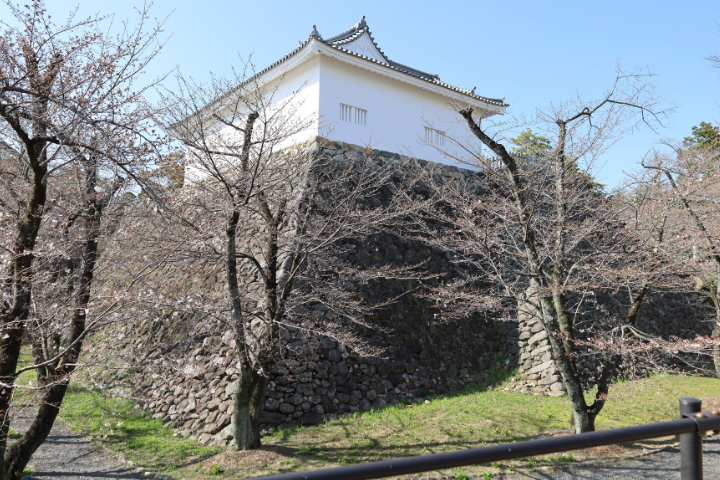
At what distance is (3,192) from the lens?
6.36 m

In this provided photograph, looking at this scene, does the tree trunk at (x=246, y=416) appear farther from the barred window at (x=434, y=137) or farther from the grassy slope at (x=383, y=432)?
the barred window at (x=434, y=137)

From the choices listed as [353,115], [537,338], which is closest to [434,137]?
[353,115]

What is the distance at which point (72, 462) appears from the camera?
21.4 ft

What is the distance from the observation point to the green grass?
20.7 ft

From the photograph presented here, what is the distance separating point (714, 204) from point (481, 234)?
587 centimetres

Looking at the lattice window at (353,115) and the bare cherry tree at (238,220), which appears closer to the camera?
the bare cherry tree at (238,220)

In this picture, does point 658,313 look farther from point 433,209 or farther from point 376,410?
point 376,410

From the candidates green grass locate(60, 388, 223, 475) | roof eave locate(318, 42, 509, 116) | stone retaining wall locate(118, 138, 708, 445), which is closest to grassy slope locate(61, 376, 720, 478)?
green grass locate(60, 388, 223, 475)

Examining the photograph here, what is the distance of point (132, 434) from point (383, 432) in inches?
166

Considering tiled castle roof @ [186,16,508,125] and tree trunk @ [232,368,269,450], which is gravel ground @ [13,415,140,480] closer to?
tree trunk @ [232,368,269,450]

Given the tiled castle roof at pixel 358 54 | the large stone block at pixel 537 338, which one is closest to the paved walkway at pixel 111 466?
the large stone block at pixel 537 338

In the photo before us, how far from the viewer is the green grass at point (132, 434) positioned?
6.31 metres

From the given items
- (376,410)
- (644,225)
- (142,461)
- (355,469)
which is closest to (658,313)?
(644,225)

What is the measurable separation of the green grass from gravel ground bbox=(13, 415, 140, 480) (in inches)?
8.1
